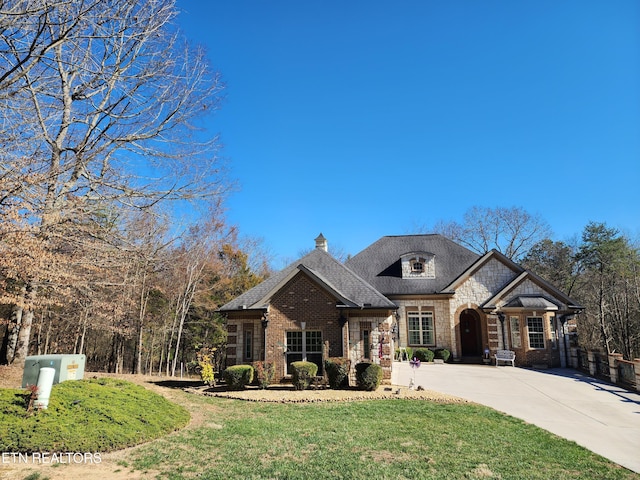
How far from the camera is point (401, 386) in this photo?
14.6 metres

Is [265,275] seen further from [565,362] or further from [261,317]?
[565,362]

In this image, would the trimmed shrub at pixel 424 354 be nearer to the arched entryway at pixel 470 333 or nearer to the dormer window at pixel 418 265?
the arched entryway at pixel 470 333

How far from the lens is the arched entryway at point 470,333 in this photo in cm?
2324

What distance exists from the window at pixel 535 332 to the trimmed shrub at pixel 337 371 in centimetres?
1157

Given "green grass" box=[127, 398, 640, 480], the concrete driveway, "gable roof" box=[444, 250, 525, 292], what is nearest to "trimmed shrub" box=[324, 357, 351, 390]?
the concrete driveway

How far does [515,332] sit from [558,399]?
831cm

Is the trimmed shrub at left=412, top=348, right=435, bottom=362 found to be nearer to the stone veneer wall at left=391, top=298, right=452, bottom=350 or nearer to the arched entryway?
the stone veneer wall at left=391, top=298, right=452, bottom=350

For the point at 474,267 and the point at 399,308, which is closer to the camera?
the point at 399,308

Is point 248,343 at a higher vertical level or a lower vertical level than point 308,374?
higher

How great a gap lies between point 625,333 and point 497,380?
45.3 feet

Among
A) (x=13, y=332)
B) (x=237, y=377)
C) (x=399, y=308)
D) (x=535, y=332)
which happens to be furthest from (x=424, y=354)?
(x=13, y=332)

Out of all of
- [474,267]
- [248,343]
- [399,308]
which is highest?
[474,267]

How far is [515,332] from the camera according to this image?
20.3 metres

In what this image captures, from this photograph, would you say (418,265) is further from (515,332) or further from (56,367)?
(56,367)
